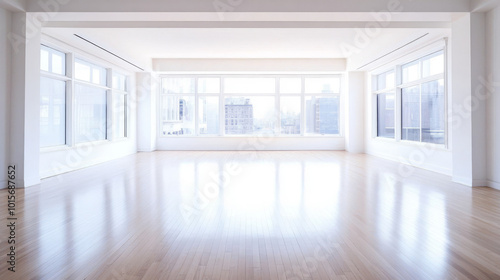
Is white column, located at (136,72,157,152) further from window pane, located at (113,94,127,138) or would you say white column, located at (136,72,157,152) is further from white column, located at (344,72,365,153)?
white column, located at (344,72,365,153)

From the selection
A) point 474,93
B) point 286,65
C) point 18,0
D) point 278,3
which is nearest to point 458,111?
point 474,93

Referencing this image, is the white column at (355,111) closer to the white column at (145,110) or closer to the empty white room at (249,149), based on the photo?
the empty white room at (249,149)

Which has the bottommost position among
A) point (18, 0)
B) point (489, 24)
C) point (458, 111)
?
point (458, 111)

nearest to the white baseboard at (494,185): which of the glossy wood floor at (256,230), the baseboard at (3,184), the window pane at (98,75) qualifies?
the glossy wood floor at (256,230)

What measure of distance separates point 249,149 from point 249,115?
1.22 metres

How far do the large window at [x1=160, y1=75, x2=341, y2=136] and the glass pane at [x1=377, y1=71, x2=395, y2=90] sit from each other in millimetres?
2029

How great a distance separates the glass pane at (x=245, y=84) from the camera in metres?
10.9

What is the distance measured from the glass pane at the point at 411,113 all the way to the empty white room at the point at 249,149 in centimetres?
5

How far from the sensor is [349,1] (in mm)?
4652

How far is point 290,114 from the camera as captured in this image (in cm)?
1102

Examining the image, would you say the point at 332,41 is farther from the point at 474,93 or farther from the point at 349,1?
the point at 474,93

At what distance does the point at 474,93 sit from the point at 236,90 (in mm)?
7461

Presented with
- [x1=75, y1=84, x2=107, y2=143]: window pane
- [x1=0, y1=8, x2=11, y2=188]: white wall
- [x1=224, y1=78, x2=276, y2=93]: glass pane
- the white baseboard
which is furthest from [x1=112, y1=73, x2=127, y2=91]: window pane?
the white baseboard

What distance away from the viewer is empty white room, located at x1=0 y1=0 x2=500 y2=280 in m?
2.19
